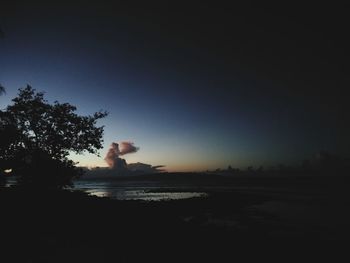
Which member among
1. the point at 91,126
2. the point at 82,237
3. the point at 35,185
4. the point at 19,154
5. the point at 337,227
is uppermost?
the point at 91,126

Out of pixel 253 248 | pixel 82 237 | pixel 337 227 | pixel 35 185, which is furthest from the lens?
pixel 35 185

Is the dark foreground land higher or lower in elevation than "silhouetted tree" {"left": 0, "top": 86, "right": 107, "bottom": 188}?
lower

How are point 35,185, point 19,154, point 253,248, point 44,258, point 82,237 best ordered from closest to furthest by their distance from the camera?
point 44,258
point 82,237
point 253,248
point 19,154
point 35,185

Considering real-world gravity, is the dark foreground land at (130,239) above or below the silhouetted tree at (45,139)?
below

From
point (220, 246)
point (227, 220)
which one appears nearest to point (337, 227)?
point (227, 220)

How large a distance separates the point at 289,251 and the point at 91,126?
83.6 feet

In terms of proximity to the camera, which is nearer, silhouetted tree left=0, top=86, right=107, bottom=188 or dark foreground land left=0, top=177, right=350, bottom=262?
dark foreground land left=0, top=177, right=350, bottom=262

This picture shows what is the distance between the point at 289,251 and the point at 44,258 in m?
14.8

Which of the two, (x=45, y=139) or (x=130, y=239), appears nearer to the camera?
(x=130, y=239)

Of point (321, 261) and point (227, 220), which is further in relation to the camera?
point (227, 220)

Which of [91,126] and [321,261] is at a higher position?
[91,126]

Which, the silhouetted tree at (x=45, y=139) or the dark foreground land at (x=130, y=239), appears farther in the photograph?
the silhouetted tree at (x=45, y=139)

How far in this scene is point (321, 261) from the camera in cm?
1596

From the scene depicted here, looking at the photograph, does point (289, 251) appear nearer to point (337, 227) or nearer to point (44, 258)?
point (337, 227)
